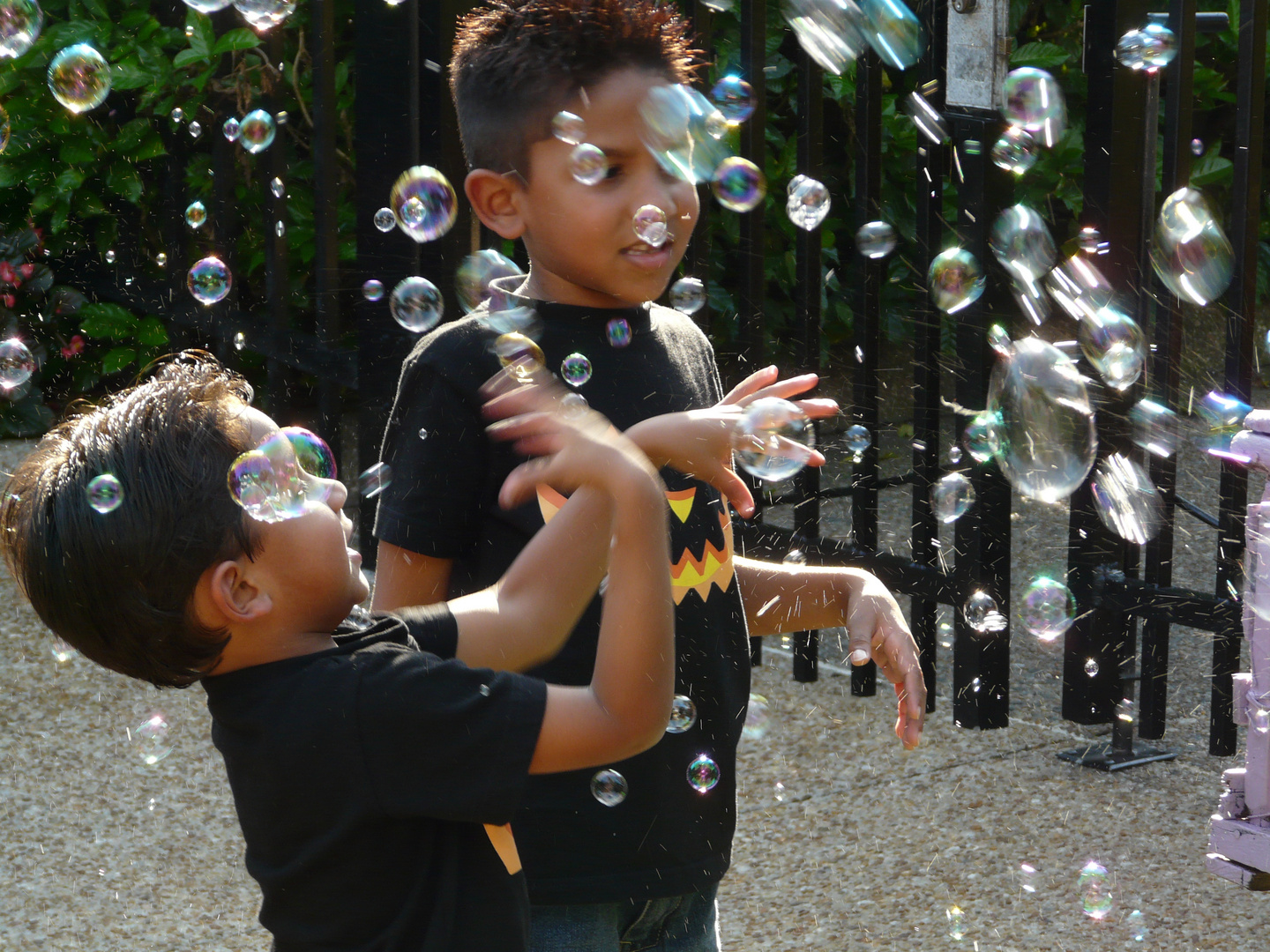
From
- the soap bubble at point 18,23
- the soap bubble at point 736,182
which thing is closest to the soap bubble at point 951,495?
the soap bubble at point 736,182

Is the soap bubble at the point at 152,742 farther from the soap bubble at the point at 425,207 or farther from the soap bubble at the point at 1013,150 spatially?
the soap bubble at the point at 1013,150

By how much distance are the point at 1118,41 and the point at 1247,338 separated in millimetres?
679

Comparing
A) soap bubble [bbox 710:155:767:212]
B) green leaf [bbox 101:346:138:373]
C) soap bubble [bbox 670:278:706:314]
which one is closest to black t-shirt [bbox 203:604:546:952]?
soap bubble [bbox 670:278:706:314]

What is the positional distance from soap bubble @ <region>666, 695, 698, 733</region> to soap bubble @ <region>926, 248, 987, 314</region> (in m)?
1.47

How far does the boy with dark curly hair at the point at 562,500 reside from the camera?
5.67 feet

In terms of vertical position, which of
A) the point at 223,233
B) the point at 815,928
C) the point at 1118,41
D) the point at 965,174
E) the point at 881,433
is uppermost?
the point at 1118,41

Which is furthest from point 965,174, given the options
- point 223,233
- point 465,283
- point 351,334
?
point 351,334

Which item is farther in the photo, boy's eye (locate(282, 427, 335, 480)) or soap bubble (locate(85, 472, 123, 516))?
boy's eye (locate(282, 427, 335, 480))

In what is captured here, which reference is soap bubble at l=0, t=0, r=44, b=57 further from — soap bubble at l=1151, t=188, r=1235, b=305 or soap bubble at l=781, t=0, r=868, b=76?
soap bubble at l=1151, t=188, r=1235, b=305

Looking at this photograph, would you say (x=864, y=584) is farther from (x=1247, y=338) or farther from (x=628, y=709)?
(x=1247, y=338)

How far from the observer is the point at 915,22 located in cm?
287

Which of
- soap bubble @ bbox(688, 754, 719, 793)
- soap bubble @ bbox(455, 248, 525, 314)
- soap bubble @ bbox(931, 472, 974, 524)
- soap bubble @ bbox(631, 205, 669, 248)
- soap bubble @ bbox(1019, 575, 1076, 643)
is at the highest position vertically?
soap bubble @ bbox(631, 205, 669, 248)

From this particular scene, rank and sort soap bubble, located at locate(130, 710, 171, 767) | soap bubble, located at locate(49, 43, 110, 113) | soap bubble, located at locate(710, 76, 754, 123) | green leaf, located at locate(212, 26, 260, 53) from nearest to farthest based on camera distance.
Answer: soap bubble, located at locate(49, 43, 110, 113) → soap bubble, located at locate(710, 76, 754, 123) → soap bubble, located at locate(130, 710, 171, 767) → green leaf, located at locate(212, 26, 260, 53)

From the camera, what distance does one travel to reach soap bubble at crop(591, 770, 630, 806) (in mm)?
1732
